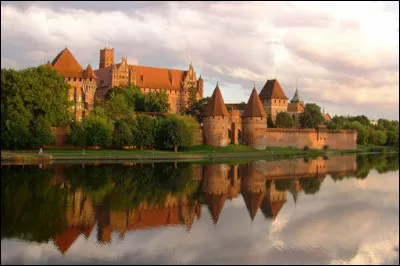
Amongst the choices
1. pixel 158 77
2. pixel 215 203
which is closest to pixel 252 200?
pixel 215 203

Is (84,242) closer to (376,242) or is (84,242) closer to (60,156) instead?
(376,242)

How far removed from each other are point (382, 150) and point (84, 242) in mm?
74213

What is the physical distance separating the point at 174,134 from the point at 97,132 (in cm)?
787

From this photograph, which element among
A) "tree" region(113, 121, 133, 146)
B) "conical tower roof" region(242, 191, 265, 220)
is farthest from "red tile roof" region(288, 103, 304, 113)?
"conical tower roof" region(242, 191, 265, 220)

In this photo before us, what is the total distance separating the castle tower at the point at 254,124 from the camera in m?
62.5

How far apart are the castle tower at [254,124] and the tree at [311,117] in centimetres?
1799

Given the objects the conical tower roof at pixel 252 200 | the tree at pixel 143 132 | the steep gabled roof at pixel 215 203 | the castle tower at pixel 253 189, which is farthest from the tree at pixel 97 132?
the steep gabled roof at pixel 215 203

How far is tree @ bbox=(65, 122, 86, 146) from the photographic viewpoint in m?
48.5

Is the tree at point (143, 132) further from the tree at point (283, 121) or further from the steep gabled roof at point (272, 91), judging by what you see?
the steep gabled roof at point (272, 91)

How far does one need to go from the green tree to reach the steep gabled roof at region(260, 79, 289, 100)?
45.8 m

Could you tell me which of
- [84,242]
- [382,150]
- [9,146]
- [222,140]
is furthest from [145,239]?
[382,150]

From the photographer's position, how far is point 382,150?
81250 millimetres

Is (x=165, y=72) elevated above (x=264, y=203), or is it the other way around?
(x=165, y=72)

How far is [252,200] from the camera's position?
78.2 feet
